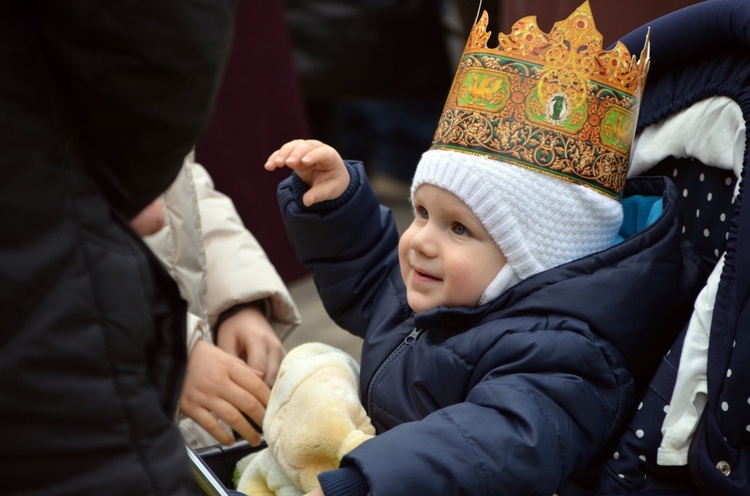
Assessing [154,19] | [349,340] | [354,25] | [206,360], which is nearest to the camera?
[154,19]

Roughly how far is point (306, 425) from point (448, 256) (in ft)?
1.06

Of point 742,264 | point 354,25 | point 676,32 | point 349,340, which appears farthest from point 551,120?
point 354,25

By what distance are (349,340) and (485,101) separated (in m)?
2.07

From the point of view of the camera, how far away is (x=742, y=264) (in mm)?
1284

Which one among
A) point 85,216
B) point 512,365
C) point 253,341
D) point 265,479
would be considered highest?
point 85,216

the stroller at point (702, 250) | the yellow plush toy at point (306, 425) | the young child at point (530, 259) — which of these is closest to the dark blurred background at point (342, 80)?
the stroller at point (702, 250)

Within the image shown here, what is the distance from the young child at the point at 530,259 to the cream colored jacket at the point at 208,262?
23 centimetres

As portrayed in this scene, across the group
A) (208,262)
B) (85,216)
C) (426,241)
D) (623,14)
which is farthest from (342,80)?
(85,216)

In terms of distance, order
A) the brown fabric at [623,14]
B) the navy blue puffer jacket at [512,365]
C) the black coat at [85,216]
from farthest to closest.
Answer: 1. the brown fabric at [623,14]
2. the navy blue puffer jacket at [512,365]
3. the black coat at [85,216]

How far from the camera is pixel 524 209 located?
149cm

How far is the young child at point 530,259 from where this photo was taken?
1.34 meters

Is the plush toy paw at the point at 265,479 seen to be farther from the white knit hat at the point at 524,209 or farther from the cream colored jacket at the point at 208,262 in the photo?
the white knit hat at the point at 524,209

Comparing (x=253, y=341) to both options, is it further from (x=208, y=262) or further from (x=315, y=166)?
(x=315, y=166)

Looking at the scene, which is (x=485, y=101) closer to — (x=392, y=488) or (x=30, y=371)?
(x=392, y=488)
